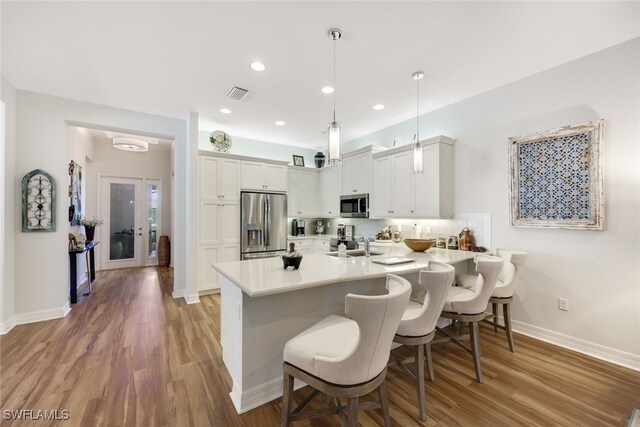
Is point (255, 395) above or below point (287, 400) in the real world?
below

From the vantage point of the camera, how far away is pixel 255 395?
184 centimetres

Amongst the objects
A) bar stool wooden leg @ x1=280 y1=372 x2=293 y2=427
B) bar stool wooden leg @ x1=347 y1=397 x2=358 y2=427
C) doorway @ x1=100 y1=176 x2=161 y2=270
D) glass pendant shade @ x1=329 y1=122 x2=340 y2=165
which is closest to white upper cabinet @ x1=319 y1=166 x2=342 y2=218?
glass pendant shade @ x1=329 y1=122 x2=340 y2=165

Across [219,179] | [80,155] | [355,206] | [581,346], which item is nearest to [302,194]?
[355,206]

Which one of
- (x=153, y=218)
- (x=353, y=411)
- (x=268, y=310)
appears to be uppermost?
(x=153, y=218)

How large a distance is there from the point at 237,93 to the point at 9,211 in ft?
9.72

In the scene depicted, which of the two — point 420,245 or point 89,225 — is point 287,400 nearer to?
point 420,245

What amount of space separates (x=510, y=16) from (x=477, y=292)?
2.17 m

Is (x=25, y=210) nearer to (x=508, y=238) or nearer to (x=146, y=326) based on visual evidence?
(x=146, y=326)

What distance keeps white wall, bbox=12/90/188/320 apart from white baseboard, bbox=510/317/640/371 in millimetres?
5664

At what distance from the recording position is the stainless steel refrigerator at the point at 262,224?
4.75 m

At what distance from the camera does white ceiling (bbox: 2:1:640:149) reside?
1996mm

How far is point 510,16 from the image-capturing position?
6.73 ft

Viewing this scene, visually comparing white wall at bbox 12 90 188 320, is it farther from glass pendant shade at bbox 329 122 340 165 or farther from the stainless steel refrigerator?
glass pendant shade at bbox 329 122 340 165

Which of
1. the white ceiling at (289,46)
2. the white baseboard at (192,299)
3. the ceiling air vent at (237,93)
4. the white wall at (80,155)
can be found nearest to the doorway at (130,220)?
the white wall at (80,155)
